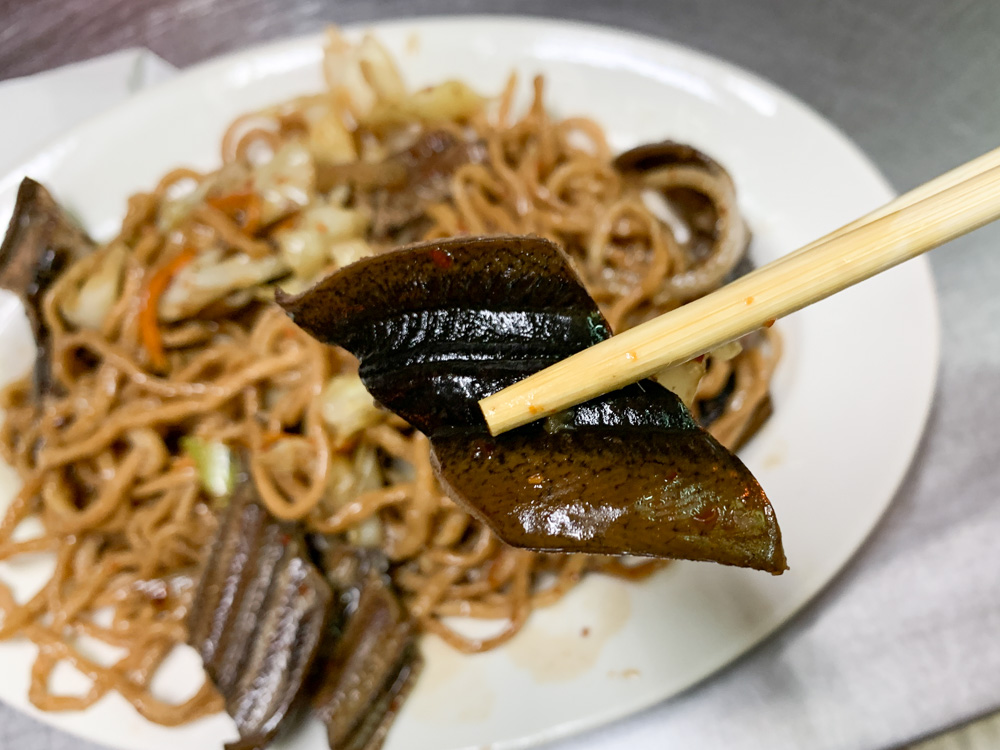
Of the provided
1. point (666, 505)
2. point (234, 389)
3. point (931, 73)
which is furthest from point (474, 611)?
point (931, 73)

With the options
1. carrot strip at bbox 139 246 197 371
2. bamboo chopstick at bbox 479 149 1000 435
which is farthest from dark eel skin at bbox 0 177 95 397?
bamboo chopstick at bbox 479 149 1000 435

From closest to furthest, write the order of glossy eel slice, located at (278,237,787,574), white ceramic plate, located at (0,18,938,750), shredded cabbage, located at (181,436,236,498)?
glossy eel slice, located at (278,237,787,574)
white ceramic plate, located at (0,18,938,750)
shredded cabbage, located at (181,436,236,498)

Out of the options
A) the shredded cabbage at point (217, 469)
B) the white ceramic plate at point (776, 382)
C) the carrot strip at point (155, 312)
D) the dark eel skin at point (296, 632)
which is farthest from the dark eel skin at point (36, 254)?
the dark eel skin at point (296, 632)

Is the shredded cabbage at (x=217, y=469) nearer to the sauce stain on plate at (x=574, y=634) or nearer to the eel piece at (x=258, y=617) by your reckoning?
the eel piece at (x=258, y=617)

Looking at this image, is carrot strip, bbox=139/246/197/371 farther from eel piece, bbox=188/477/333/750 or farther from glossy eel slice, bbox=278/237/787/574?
glossy eel slice, bbox=278/237/787/574

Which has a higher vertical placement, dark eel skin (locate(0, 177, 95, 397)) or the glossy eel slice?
dark eel skin (locate(0, 177, 95, 397))

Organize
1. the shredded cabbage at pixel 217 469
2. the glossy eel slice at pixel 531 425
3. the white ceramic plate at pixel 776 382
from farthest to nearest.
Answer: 1. the shredded cabbage at pixel 217 469
2. the white ceramic plate at pixel 776 382
3. the glossy eel slice at pixel 531 425
